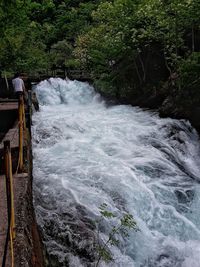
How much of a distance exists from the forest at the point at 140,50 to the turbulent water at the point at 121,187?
2069mm

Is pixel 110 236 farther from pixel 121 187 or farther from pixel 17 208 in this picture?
pixel 121 187

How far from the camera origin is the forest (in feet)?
48.0

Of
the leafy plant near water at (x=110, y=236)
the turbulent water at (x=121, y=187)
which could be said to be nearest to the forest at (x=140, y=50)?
the turbulent water at (x=121, y=187)

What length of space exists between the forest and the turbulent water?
2069 mm

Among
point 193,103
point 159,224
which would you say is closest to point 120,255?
point 159,224

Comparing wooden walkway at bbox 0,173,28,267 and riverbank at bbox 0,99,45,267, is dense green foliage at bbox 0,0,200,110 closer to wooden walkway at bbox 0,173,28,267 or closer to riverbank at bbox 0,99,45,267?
riverbank at bbox 0,99,45,267

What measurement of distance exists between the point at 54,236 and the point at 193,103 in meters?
9.66

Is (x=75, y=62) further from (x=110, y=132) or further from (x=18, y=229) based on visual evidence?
(x=18, y=229)

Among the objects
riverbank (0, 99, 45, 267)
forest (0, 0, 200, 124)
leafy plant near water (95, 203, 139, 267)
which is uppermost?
forest (0, 0, 200, 124)

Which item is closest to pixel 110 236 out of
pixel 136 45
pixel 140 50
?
pixel 136 45

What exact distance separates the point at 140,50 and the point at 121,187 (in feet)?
37.1

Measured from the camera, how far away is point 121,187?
28.2ft

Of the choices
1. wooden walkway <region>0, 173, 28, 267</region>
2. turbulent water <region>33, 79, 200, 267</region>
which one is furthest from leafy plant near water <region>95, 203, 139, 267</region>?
wooden walkway <region>0, 173, 28, 267</region>

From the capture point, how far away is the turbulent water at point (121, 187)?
6.87m
